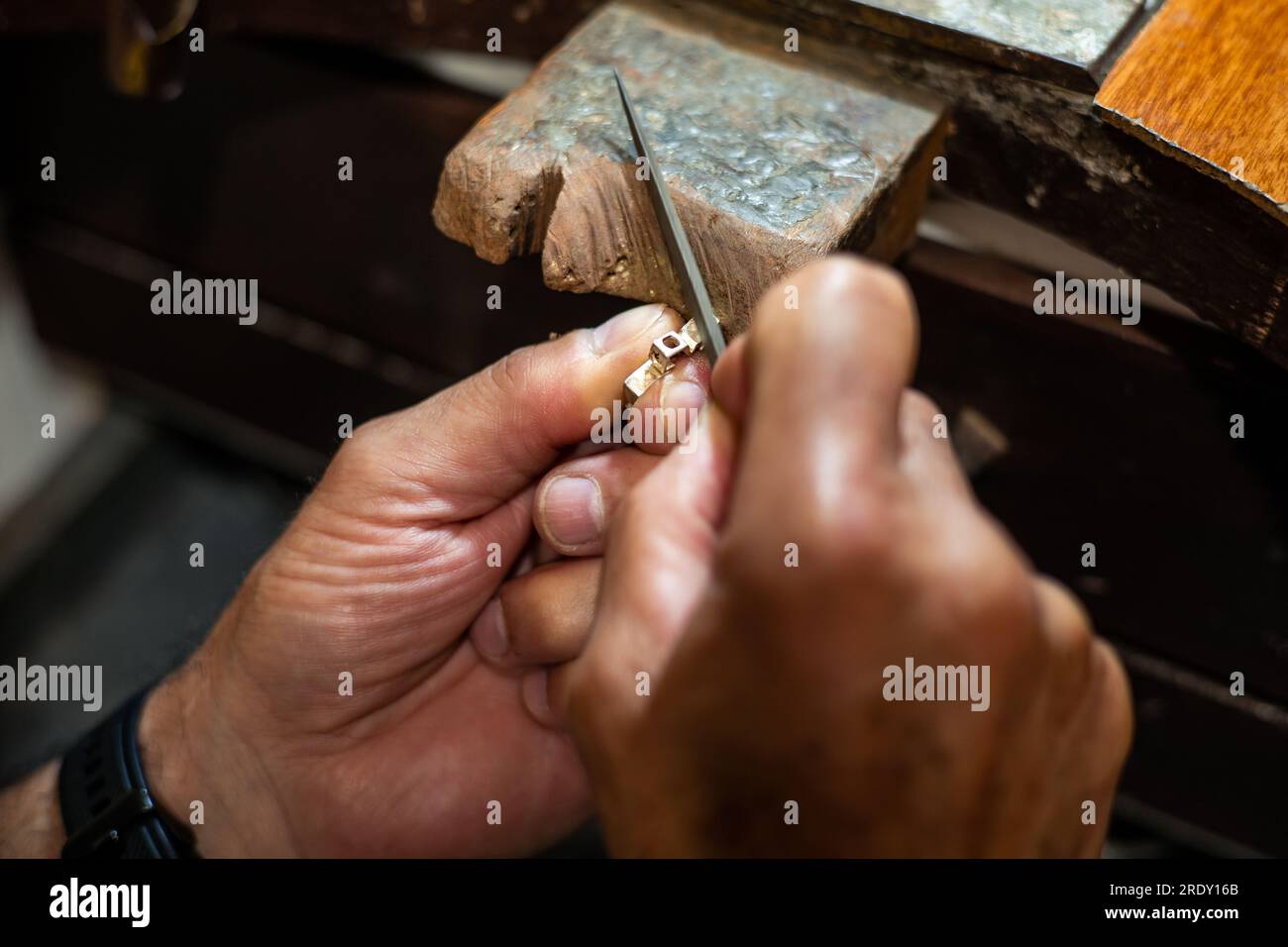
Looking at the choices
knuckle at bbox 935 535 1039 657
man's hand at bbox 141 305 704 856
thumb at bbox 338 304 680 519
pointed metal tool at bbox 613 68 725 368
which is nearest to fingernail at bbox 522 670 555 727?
man's hand at bbox 141 305 704 856

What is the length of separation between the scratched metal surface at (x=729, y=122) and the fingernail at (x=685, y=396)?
0.14 m

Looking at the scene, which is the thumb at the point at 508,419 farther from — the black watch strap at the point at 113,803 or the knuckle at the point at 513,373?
the black watch strap at the point at 113,803

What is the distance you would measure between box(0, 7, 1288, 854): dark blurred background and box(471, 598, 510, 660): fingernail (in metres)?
0.39

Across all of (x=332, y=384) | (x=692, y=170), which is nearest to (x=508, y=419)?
(x=692, y=170)

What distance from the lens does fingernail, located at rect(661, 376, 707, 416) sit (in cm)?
89

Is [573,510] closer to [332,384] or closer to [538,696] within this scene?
[538,696]

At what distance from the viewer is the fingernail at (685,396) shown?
894mm

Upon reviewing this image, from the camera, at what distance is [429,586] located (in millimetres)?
1143

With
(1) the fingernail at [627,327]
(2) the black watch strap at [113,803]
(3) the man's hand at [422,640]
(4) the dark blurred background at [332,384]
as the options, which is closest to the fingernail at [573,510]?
(3) the man's hand at [422,640]

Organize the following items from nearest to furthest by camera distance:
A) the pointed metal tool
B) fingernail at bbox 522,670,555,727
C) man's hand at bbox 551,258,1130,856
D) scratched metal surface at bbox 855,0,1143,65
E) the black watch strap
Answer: man's hand at bbox 551,258,1130,856
the pointed metal tool
scratched metal surface at bbox 855,0,1143,65
the black watch strap
fingernail at bbox 522,670,555,727

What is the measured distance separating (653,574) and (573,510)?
1.20 ft

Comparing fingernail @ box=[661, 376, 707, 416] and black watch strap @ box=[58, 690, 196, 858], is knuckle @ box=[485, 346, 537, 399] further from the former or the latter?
black watch strap @ box=[58, 690, 196, 858]

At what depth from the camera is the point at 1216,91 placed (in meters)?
0.94
